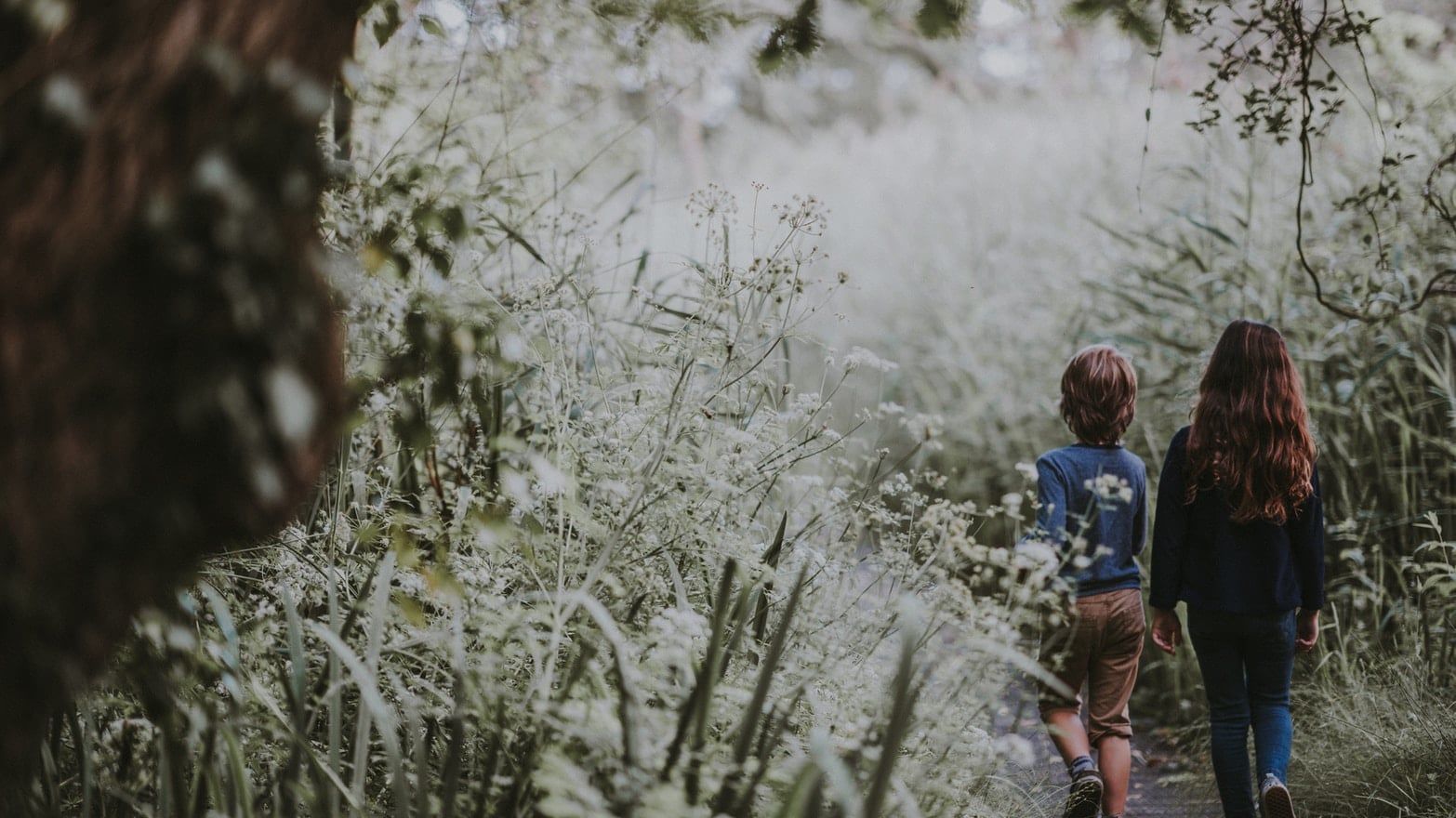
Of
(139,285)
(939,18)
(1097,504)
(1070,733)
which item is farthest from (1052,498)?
(139,285)

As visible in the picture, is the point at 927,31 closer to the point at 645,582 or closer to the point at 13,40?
the point at 645,582

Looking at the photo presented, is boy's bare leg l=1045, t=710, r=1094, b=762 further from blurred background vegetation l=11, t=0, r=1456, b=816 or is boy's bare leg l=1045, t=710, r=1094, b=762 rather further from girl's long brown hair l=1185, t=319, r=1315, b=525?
girl's long brown hair l=1185, t=319, r=1315, b=525

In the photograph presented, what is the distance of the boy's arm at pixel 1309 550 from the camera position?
9.79ft

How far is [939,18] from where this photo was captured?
224 centimetres

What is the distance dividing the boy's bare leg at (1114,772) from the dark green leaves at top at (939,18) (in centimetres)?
224

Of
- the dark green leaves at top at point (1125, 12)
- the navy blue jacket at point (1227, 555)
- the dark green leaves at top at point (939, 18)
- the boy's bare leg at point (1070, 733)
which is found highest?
the dark green leaves at top at point (1125, 12)

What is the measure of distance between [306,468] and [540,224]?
2.16m

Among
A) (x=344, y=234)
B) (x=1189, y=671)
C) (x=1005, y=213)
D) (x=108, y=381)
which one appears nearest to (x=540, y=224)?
(x=344, y=234)

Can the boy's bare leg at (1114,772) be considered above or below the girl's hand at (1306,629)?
below

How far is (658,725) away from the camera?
1696 mm

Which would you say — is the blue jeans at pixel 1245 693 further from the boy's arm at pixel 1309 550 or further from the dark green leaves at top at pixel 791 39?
the dark green leaves at top at pixel 791 39

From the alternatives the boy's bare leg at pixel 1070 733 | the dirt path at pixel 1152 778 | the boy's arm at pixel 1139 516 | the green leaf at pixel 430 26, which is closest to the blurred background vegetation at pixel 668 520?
the green leaf at pixel 430 26

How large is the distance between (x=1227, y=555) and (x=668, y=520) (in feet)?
5.67

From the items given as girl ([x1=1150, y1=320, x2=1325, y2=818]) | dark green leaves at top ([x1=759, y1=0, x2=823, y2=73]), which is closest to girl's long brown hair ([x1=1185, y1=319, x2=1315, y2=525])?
girl ([x1=1150, y1=320, x2=1325, y2=818])
